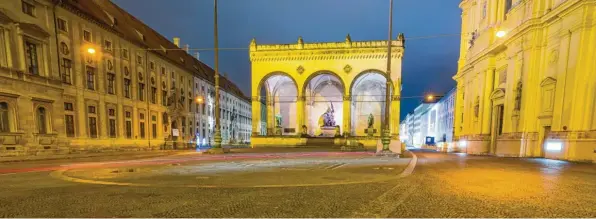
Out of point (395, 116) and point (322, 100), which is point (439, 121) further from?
point (322, 100)

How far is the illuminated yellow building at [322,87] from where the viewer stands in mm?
34062

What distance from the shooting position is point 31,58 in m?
17.9

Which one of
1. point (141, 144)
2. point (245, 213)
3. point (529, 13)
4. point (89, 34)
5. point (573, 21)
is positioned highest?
point (89, 34)

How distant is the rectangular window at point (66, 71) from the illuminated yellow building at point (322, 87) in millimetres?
20070

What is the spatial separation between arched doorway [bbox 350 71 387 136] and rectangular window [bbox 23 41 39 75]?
35.8 metres

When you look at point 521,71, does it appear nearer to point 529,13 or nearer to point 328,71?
point 529,13

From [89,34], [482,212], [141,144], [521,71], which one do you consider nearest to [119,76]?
[89,34]

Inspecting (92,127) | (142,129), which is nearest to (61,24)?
(92,127)

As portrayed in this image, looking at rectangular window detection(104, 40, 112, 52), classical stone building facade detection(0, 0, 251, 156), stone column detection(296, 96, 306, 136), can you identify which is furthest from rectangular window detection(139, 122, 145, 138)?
stone column detection(296, 96, 306, 136)

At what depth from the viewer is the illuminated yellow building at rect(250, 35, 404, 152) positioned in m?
34.1

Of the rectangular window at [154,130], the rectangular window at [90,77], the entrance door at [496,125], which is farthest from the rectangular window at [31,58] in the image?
the entrance door at [496,125]

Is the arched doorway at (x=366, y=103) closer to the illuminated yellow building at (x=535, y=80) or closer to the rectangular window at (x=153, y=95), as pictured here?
the illuminated yellow building at (x=535, y=80)

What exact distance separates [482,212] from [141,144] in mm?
32345

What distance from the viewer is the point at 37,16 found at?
18344 mm
